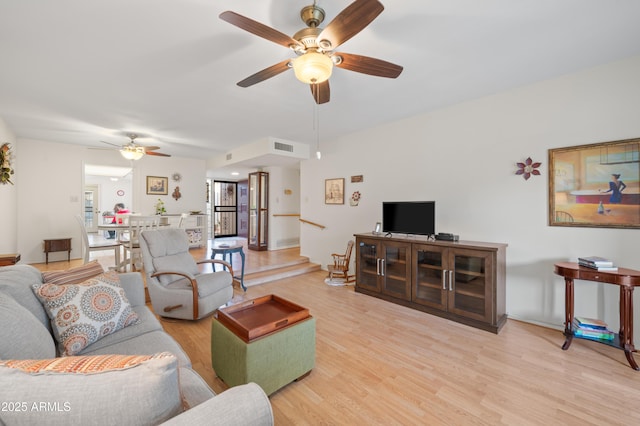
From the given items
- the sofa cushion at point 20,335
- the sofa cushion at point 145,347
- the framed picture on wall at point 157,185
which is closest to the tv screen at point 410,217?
the sofa cushion at point 145,347

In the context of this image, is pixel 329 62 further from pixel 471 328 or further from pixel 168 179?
pixel 168 179

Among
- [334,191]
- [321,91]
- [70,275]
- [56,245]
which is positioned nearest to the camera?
[70,275]

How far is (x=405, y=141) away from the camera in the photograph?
398cm

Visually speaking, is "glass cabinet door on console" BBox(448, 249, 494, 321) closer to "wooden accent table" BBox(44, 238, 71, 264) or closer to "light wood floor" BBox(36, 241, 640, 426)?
"light wood floor" BBox(36, 241, 640, 426)

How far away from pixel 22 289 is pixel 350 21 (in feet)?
7.91

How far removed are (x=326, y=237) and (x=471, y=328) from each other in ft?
9.72

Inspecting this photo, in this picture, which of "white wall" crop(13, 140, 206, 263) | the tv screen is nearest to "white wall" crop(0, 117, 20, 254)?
"white wall" crop(13, 140, 206, 263)

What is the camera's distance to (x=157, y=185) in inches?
264

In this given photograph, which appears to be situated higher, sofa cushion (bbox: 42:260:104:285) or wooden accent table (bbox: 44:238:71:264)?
sofa cushion (bbox: 42:260:104:285)

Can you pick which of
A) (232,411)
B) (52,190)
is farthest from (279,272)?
(52,190)

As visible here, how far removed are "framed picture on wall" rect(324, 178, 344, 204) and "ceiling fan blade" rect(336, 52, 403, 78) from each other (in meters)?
2.94

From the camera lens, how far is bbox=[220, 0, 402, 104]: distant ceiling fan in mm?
1414

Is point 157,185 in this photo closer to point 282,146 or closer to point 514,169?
point 282,146

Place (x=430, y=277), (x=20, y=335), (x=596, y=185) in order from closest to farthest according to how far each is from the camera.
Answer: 1. (x=20, y=335)
2. (x=596, y=185)
3. (x=430, y=277)
